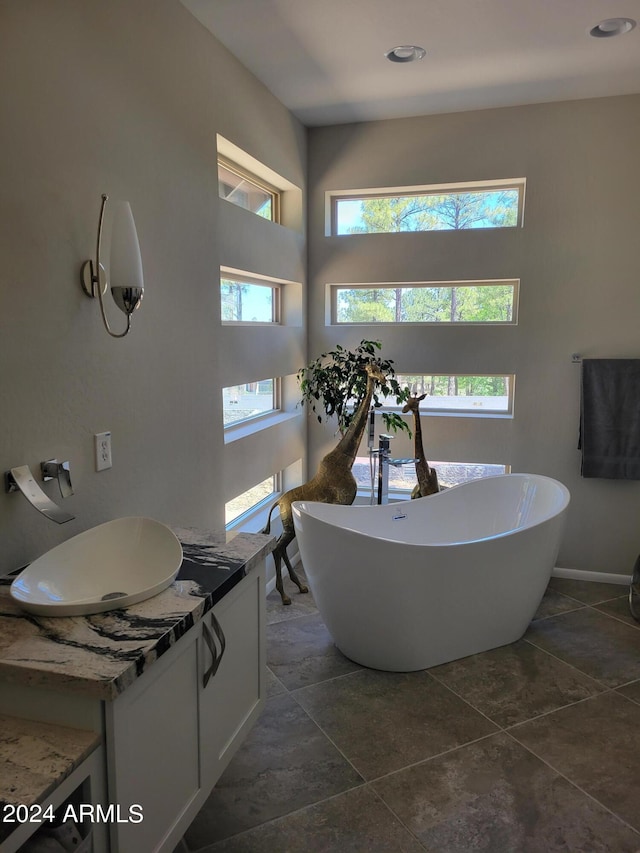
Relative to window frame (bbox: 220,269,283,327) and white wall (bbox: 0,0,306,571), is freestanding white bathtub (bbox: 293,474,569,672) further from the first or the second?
window frame (bbox: 220,269,283,327)

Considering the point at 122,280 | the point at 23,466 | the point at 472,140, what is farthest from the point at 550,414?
the point at 23,466

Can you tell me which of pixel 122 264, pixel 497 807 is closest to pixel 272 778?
pixel 497 807

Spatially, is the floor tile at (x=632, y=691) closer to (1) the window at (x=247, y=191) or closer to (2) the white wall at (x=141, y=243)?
(2) the white wall at (x=141, y=243)

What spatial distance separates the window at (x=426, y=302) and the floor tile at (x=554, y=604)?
166 centimetres

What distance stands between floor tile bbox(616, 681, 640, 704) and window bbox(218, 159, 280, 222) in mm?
2851

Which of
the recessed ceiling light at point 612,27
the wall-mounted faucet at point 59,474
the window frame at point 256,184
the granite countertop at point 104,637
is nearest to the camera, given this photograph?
the granite countertop at point 104,637

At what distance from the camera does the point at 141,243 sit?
2.11 meters

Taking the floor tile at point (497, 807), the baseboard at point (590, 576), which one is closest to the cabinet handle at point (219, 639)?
the floor tile at point (497, 807)

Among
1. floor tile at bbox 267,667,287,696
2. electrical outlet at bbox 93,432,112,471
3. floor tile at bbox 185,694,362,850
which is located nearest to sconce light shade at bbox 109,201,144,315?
electrical outlet at bbox 93,432,112,471

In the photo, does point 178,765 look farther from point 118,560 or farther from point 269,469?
point 269,469

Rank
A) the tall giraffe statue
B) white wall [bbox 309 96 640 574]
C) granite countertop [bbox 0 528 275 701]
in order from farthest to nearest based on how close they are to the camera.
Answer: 1. white wall [bbox 309 96 640 574]
2. the tall giraffe statue
3. granite countertop [bbox 0 528 275 701]

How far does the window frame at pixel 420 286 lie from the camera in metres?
3.65

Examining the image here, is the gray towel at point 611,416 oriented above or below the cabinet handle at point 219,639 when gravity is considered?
above

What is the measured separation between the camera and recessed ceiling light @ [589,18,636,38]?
2418 millimetres
